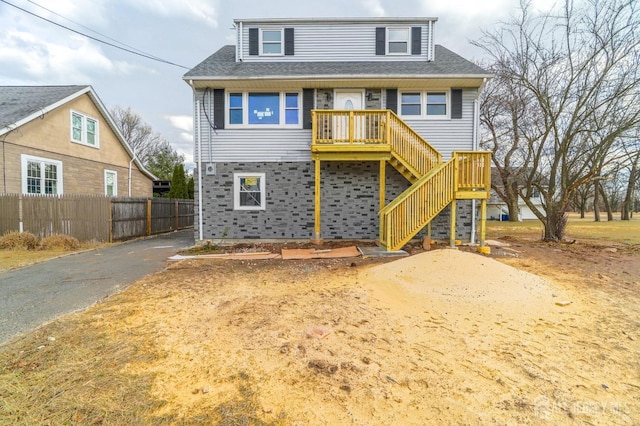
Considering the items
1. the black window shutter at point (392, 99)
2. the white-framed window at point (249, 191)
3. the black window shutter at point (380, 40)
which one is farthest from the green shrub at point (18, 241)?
the black window shutter at point (380, 40)

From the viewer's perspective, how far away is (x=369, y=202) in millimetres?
10117

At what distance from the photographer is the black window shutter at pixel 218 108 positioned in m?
10.1

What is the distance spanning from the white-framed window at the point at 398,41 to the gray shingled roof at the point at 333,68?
64 centimetres

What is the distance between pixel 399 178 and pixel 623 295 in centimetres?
627

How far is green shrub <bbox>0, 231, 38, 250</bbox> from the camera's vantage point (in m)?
8.98

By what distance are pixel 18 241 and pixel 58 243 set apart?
102cm

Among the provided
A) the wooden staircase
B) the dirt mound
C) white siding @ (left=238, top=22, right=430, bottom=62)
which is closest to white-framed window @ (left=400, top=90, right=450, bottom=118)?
the wooden staircase

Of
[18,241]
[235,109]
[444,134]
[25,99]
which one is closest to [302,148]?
[235,109]

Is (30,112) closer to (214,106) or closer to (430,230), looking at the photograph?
(214,106)

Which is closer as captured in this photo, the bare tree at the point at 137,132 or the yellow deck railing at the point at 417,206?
the yellow deck railing at the point at 417,206

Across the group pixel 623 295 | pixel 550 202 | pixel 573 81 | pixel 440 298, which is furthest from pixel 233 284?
pixel 573 81

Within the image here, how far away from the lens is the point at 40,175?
479 inches

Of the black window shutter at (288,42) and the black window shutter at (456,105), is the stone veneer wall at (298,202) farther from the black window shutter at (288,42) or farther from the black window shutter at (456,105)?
the black window shutter at (288,42)

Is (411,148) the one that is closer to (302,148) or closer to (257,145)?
(302,148)
